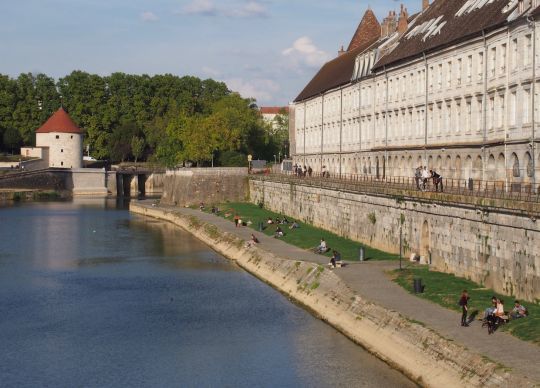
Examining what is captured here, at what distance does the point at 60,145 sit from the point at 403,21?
9162 cm

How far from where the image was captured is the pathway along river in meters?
34.7

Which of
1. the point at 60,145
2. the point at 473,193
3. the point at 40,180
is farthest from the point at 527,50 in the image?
the point at 60,145

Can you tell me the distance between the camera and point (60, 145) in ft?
529

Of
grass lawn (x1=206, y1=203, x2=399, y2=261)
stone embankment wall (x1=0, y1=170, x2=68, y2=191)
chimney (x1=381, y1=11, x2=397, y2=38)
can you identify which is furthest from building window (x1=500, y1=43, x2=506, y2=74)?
stone embankment wall (x1=0, y1=170, x2=68, y2=191)

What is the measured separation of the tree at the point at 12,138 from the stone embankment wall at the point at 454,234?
114 m

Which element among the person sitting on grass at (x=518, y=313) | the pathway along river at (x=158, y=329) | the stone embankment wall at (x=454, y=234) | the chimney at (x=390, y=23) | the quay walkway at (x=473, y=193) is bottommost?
the pathway along river at (x=158, y=329)

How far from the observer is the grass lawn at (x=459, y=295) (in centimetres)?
3153

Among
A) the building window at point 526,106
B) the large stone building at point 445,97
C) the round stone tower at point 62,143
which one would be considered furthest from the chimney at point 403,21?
the round stone tower at point 62,143

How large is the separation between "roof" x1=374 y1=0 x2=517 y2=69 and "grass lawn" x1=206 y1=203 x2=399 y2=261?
48.8ft

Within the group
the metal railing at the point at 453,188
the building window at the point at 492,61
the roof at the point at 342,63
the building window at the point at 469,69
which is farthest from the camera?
the roof at the point at 342,63

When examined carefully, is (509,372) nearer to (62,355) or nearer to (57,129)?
(62,355)

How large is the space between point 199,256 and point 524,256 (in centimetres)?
3786

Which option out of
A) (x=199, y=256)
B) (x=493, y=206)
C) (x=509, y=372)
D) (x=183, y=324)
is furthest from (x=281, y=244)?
(x=509, y=372)

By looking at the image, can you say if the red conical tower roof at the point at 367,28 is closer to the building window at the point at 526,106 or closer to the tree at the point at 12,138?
the building window at the point at 526,106
